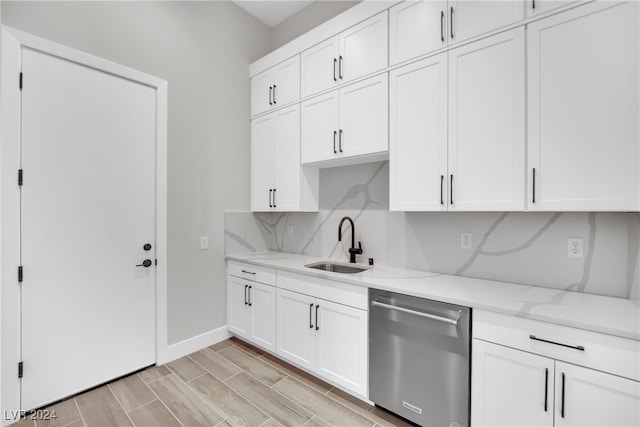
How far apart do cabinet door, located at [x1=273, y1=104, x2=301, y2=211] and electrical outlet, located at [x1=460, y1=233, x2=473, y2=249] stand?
1.43 meters

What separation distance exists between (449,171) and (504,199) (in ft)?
1.16

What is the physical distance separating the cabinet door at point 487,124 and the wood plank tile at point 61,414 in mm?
2798

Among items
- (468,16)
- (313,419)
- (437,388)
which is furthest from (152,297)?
(468,16)

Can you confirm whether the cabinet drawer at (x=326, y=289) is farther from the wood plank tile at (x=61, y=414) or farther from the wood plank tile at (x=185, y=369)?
the wood plank tile at (x=61, y=414)

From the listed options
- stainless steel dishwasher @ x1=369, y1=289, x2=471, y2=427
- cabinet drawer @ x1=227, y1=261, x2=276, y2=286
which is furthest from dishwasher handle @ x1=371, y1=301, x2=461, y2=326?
cabinet drawer @ x1=227, y1=261, x2=276, y2=286

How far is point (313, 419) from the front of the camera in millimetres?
1873

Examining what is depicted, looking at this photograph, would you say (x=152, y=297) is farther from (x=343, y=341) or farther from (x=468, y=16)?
(x=468, y=16)

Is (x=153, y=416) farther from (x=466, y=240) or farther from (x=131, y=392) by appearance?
(x=466, y=240)

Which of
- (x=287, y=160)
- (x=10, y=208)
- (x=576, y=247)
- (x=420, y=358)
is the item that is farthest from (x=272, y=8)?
(x=420, y=358)

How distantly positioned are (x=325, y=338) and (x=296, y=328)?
30cm

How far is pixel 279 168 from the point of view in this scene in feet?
9.53

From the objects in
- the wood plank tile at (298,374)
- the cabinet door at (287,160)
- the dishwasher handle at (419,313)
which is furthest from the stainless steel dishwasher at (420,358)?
the cabinet door at (287,160)

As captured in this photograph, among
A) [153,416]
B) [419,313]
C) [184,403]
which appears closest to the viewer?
[419,313]

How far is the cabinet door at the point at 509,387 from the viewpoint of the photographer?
1.33 meters
